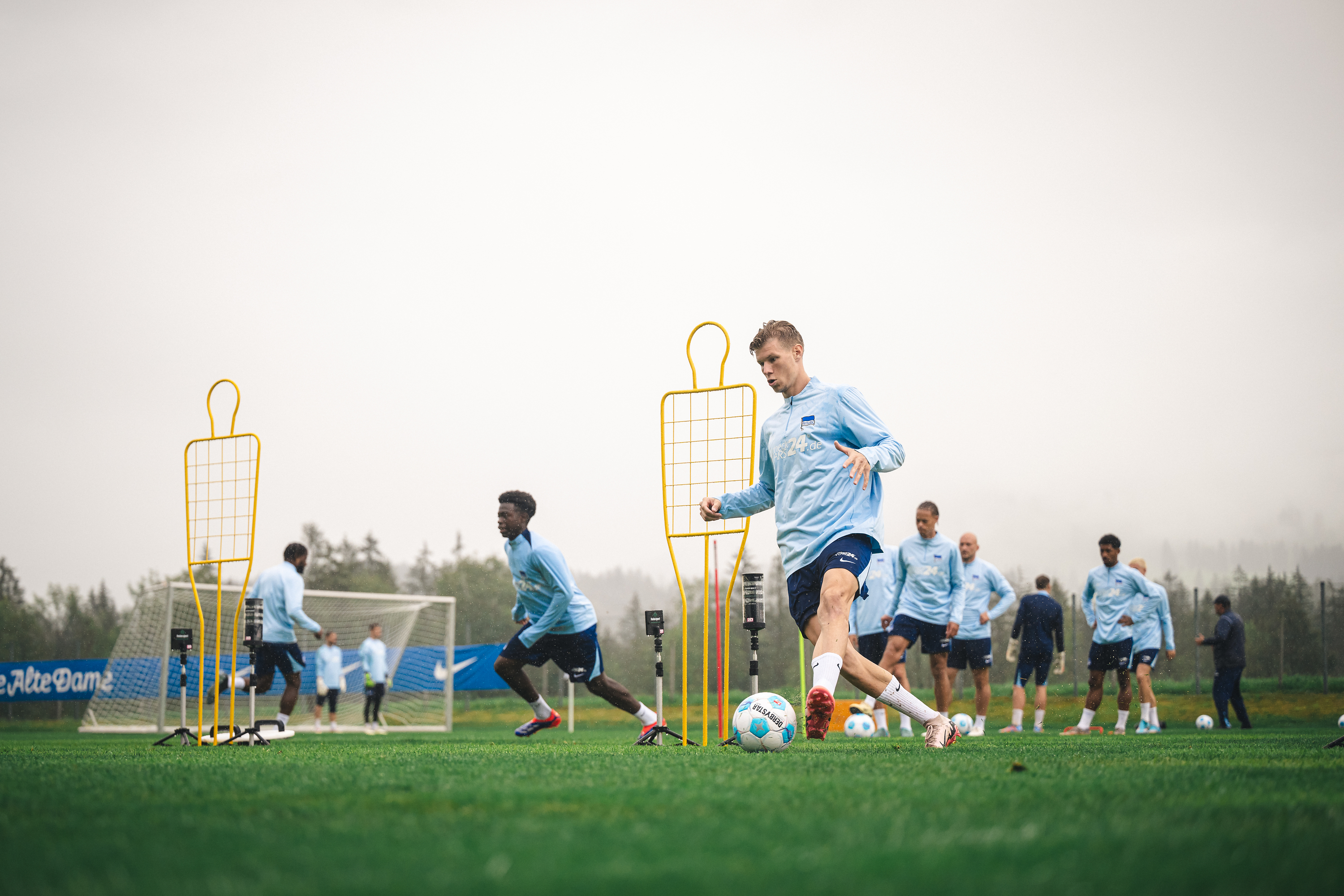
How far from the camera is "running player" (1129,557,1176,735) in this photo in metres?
13.9

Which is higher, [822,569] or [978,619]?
[822,569]

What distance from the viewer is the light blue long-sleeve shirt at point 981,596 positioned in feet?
42.4

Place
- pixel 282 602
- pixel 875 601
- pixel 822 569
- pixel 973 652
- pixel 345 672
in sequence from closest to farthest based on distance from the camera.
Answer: pixel 822 569 → pixel 282 602 → pixel 875 601 → pixel 973 652 → pixel 345 672

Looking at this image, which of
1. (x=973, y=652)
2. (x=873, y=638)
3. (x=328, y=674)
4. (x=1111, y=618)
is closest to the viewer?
(x=873, y=638)

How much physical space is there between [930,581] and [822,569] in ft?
20.1

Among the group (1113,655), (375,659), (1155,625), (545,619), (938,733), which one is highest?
(545,619)

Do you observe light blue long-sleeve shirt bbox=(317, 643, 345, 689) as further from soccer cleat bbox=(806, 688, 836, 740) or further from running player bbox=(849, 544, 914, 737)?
soccer cleat bbox=(806, 688, 836, 740)

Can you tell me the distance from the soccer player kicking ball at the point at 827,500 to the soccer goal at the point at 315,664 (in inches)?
548

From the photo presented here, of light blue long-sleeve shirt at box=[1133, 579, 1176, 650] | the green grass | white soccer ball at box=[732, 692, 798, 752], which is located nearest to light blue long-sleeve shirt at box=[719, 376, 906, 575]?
white soccer ball at box=[732, 692, 798, 752]

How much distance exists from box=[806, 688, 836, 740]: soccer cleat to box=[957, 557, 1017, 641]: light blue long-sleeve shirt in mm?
8031

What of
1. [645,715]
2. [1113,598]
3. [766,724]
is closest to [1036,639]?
[1113,598]

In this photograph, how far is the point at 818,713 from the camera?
5.17 meters

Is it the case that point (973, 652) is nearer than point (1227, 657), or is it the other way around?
point (973, 652)

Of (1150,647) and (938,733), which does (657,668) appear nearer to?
(938,733)
